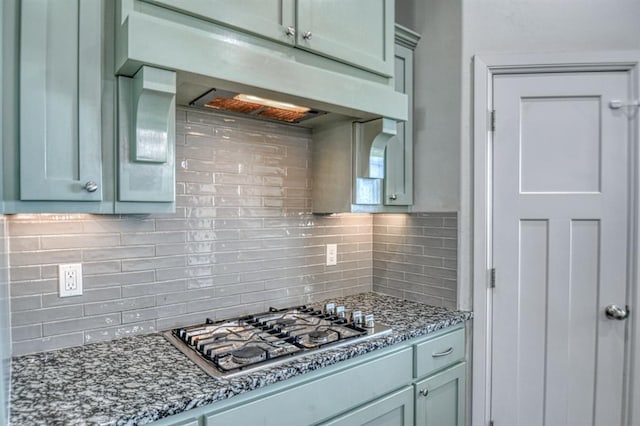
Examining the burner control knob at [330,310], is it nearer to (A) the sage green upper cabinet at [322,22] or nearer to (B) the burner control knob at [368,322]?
(B) the burner control knob at [368,322]

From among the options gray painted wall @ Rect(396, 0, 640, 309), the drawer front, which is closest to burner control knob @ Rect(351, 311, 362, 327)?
the drawer front

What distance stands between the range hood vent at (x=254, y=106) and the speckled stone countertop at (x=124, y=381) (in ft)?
3.13

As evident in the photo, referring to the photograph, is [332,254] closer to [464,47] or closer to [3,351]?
[464,47]

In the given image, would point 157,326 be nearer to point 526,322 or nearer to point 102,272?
point 102,272

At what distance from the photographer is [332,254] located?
2244 mm

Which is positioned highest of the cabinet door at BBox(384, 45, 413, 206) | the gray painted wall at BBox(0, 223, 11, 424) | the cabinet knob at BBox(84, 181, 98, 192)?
the cabinet door at BBox(384, 45, 413, 206)

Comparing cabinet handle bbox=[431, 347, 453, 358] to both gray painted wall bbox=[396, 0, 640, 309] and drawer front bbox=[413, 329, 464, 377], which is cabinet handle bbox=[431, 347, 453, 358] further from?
gray painted wall bbox=[396, 0, 640, 309]

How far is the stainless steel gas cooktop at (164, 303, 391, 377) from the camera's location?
1301 millimetres

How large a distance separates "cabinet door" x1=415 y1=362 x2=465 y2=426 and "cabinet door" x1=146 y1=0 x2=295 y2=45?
157 cm

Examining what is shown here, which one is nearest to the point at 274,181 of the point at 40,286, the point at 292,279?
the point at 292,279

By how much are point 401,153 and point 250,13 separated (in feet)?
3.54

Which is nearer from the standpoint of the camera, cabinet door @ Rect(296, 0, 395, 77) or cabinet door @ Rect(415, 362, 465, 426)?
→ cabinet door @ Rect(296, 0, 395, 77)

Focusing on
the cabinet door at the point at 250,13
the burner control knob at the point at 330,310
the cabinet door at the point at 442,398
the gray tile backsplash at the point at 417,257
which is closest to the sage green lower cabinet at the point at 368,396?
the cabinet door at the point at 442,398

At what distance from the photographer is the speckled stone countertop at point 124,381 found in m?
0.99
